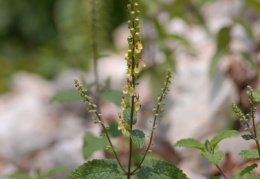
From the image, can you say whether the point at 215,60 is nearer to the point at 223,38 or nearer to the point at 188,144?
the point at 223,38

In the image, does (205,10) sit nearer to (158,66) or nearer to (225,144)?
(158,66)

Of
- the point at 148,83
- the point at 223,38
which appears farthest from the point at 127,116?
the point at 148,83

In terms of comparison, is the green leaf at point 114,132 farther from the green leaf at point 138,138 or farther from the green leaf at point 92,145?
the green leaf at point 138,138

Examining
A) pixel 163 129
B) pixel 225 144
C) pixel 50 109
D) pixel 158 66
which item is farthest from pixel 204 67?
pixel 50 109

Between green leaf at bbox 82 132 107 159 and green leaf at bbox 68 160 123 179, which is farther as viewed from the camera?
green leaf at bbox 82 132 107 159

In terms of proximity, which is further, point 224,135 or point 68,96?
point 68,96

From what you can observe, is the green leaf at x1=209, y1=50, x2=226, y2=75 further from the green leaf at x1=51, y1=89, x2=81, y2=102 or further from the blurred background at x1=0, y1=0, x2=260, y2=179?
the green leaf at x1=51, y1=89, x2=81, y2=102

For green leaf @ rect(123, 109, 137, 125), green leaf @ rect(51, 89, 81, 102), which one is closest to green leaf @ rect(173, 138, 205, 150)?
green leaf @ rect(123, 109, 137, 125)
